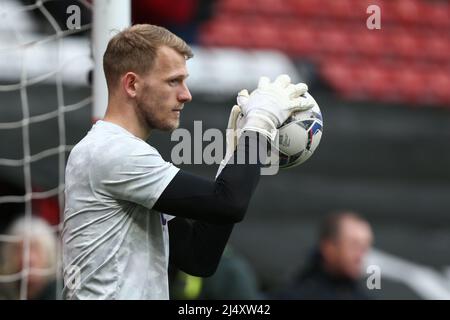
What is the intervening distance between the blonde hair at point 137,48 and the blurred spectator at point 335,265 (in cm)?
311

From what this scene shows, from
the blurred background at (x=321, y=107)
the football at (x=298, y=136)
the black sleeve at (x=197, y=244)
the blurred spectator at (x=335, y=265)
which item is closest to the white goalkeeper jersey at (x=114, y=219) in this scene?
the black sleeve at (x=197, y=244)

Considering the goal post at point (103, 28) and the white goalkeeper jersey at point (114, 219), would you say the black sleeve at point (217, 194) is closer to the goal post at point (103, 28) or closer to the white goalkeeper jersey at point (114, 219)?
the white goalkeeper jersey at point (114, 219)

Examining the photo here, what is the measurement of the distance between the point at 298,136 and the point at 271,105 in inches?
8.2

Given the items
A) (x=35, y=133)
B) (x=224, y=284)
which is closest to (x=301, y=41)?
(x=35, y=133)

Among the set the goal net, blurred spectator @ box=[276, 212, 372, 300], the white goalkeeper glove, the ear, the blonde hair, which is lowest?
blurred spectator @ box=[276, 212, 372, 300]

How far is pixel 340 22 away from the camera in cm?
948

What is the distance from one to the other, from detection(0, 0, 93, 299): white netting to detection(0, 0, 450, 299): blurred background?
0.6 inches

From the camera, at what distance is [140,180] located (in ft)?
8.89

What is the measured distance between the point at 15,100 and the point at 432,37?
Answer: 14.9 ft

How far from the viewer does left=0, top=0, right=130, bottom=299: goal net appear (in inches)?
207

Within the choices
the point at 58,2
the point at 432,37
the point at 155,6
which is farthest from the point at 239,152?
the point at 432,37

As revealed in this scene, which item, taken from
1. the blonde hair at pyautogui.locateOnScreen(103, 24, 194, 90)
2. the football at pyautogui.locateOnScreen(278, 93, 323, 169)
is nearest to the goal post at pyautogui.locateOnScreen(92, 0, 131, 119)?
the blonde hair at pyautogui.locateOnScreen(103, 24, 194, 90)

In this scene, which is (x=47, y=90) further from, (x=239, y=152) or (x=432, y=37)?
(x=239, y=152)

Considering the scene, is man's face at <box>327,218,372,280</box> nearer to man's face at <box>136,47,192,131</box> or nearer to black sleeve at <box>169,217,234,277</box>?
black sleeve at <box>169,217,234,277</box>
